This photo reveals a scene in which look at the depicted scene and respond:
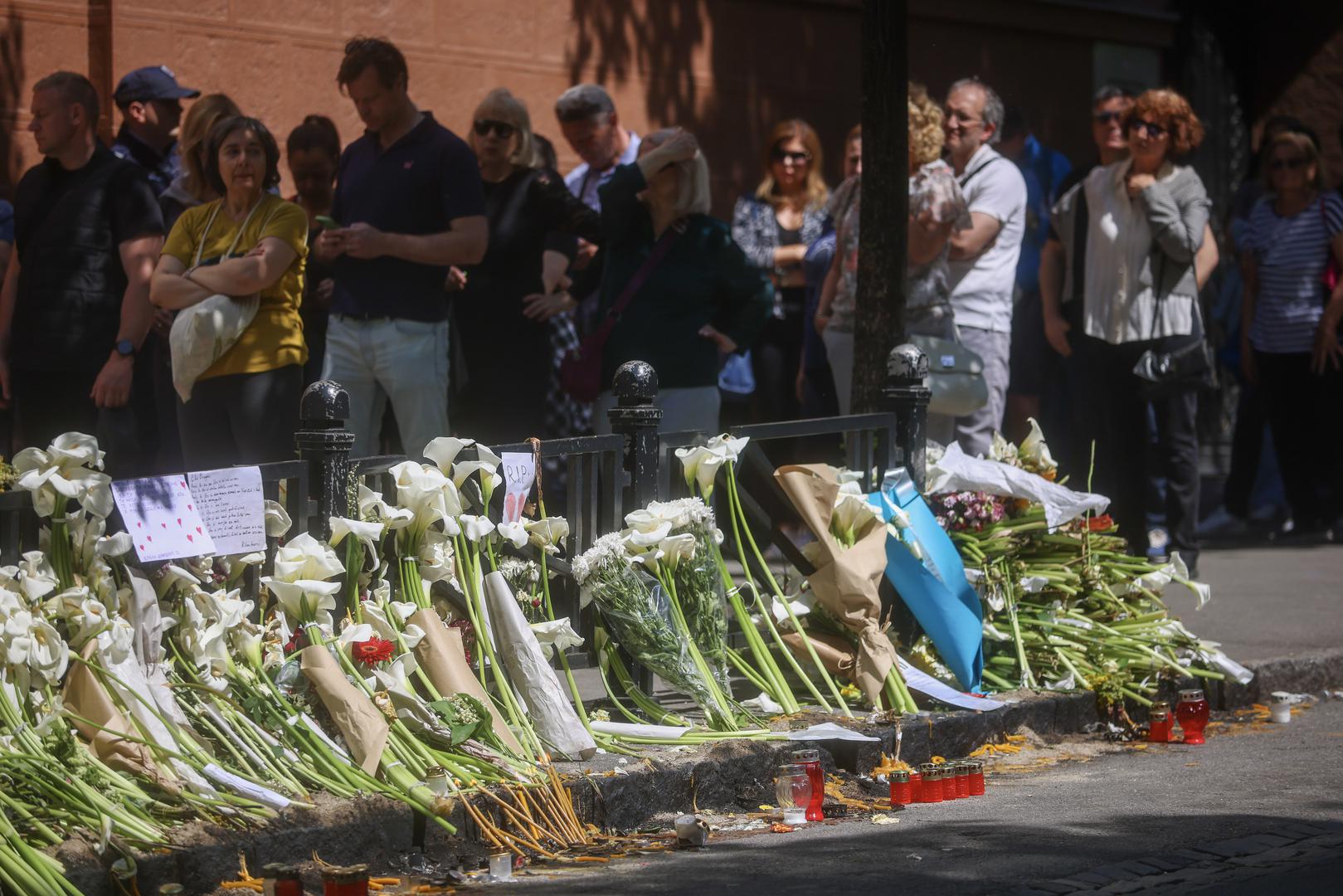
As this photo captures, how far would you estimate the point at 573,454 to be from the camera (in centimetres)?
627

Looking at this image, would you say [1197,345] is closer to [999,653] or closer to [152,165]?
[999,653]

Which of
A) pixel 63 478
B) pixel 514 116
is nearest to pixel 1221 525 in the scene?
pixel 514 116

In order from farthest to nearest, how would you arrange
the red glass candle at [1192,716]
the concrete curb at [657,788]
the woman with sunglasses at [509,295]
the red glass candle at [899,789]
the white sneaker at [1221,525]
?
the white sneaker at [1221,525] < the woman with sunglasses at [509,295] < the red glass candle at [1192,716] < the red glass candle at [899,789] < the concrete curb at [657,788]

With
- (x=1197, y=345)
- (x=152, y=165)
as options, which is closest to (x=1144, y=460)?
(x=1197, y=345)

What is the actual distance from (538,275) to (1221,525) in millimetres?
5500

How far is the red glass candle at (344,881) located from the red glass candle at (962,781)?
83.4 inches

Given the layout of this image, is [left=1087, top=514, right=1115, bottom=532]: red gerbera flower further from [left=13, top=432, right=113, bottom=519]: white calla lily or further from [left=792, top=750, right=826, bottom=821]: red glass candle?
[left=13, top=432, right=113, bottom=519]: white calla lily

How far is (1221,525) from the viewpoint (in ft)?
41.4

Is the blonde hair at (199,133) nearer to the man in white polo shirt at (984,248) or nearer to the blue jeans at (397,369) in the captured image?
the blue jeans at (397,369)

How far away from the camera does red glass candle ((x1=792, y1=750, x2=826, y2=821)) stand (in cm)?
570

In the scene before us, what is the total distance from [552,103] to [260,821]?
721 cm

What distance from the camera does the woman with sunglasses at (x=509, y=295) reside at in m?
8.90

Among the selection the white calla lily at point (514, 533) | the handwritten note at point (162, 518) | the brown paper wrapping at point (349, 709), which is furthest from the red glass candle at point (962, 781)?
the handwritten note at point (162, 518)

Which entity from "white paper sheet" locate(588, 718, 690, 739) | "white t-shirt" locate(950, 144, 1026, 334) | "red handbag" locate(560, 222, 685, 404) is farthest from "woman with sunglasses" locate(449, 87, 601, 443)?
"white paper sheet" locate(588, 718, 690, 739)
